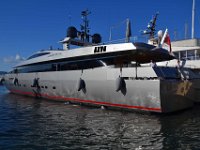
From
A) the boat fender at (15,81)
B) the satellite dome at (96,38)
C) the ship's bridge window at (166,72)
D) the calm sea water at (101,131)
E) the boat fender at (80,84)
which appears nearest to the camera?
the calm sea water at (101,131)

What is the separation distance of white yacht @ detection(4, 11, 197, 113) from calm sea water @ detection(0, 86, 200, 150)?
103 cm

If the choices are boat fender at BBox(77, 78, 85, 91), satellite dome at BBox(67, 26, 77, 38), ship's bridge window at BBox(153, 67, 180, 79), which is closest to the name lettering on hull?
boat fender at BBox(77, 78, 85, 91)

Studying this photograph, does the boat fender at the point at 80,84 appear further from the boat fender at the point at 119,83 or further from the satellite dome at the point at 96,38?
the satellite dome at the point at 96,38

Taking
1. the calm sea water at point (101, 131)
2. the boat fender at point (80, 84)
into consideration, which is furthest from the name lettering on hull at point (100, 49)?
the calm sea water at point (101, 131)

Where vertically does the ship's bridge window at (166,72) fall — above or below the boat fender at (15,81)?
above

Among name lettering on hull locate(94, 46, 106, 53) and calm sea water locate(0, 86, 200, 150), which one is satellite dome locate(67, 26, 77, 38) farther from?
calm sea water locate(0, 86, 200, 150)

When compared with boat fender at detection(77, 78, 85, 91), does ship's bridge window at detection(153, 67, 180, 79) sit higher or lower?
higher

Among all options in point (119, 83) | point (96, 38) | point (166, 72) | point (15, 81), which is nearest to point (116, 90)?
point (119, 83)

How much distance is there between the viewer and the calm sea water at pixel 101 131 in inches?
333

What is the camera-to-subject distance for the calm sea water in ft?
27.8

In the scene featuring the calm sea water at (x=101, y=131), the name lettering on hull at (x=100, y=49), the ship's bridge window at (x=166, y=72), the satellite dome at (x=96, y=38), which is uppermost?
the satellite dome at (x=96, y=38)

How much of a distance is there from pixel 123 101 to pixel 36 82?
1084 cm

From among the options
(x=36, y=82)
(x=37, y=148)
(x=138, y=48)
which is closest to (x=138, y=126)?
(x=37, y=148)

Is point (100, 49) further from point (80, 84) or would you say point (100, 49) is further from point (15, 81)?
point (15, 81)
